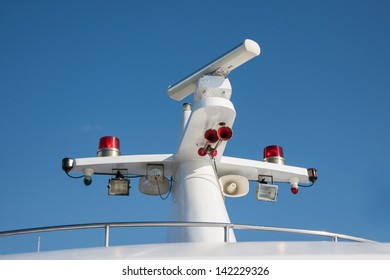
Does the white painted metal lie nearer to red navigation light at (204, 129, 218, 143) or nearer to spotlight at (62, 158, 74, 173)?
red navigation light at (204, 129, 218, 143)

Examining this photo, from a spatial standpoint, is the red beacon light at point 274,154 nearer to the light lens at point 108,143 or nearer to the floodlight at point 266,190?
the floodlight at point 266,190

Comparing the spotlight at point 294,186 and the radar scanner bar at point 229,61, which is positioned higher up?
the radar scanner bar at point 229,61

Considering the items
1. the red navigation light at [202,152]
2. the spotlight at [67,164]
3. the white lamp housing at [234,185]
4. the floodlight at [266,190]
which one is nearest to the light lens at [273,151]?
the floodlight at [266,190]

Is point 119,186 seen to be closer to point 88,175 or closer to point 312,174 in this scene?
point 88,175

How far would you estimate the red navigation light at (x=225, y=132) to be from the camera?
7.98 metres

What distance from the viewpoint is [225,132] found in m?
7.99

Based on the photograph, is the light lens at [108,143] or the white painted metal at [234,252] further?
the light lens at [108,143]

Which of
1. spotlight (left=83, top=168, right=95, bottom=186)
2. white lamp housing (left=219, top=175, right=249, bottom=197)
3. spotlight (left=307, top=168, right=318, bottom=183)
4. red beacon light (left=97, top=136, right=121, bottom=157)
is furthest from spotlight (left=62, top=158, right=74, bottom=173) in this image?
spotlight (left=307, top=168, right=318, bottom=183)

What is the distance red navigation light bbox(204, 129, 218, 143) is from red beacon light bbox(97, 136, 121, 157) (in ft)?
7.30

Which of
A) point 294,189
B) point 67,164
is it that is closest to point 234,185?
point 294,189

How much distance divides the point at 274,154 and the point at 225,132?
8.15 ft

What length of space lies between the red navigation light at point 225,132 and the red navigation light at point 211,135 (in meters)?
0.13

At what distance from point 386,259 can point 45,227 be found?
10.6 feet
